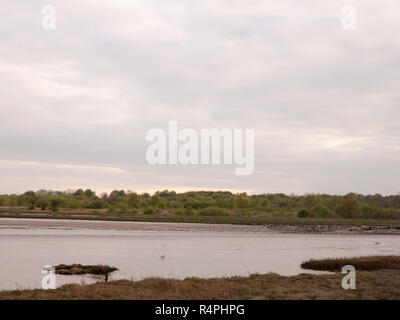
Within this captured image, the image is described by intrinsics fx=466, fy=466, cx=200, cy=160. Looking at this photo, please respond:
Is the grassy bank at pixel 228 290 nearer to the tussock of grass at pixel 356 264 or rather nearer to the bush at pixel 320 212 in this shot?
the tussock of grass at pixel 356 264

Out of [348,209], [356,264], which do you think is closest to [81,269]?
[356,264]

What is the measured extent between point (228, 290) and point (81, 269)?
46.5 ft

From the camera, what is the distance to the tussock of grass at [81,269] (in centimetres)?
3216

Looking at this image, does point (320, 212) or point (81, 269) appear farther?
point (320, 212)

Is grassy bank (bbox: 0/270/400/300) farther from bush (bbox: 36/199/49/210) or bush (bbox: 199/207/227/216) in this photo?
bush (bbox: 36/199/49/210)

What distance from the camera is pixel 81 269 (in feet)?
108

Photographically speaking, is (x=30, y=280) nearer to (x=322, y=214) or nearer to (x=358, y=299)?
(x=358, y=299)

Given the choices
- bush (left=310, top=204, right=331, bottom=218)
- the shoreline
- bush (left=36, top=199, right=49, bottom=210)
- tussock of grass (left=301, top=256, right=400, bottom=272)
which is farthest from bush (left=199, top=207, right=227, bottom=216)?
tussock of grass (left=301, top=256, right=400, bottom=272)

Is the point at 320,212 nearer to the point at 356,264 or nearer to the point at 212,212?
the point at 212,212

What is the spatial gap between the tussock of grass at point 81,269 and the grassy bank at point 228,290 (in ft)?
26.0

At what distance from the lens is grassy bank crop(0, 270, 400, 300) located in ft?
69.1
